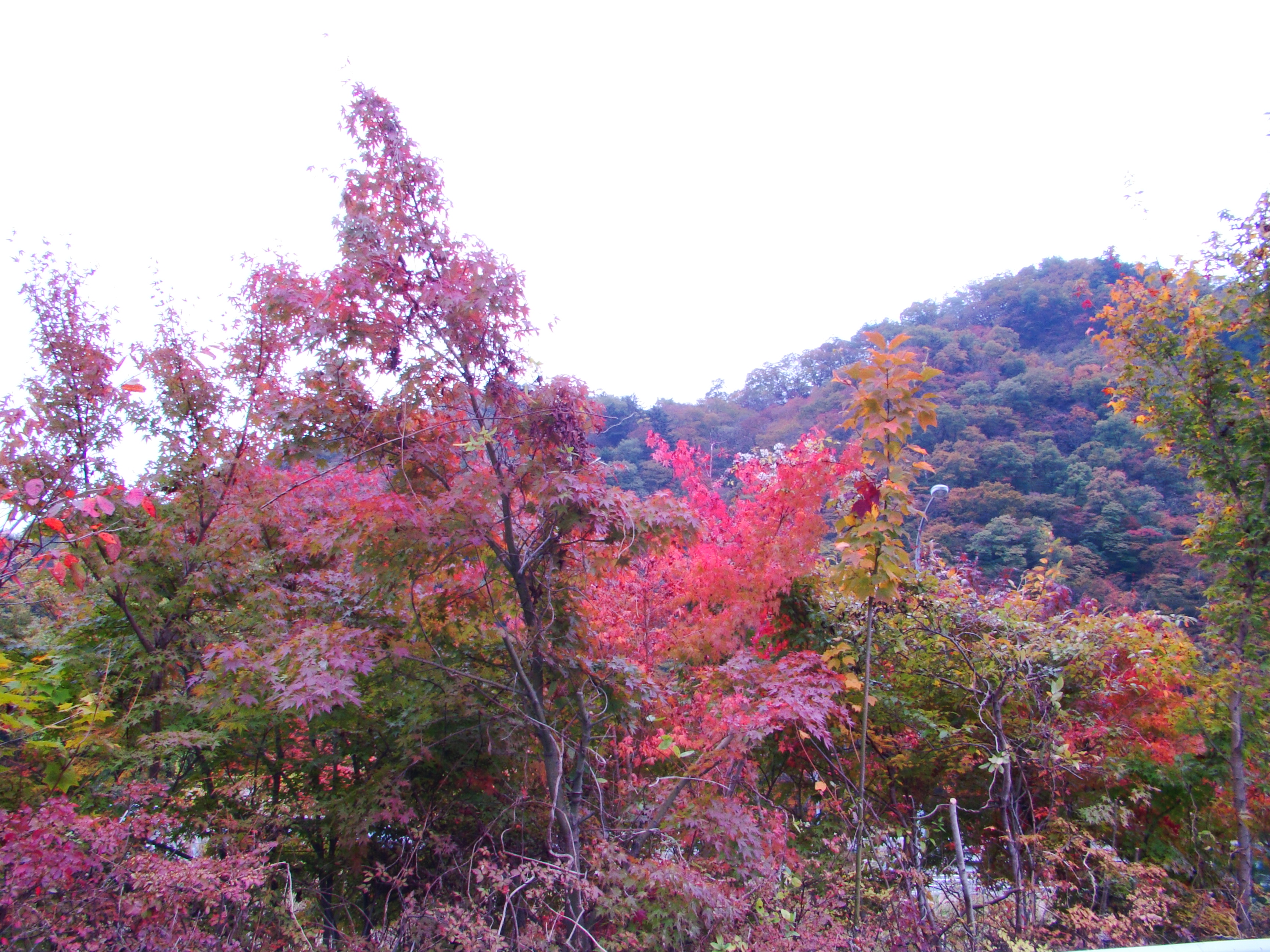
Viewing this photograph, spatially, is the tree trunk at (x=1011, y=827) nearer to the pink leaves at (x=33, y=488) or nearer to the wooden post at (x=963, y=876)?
the wooden post at (x=963, y=876)

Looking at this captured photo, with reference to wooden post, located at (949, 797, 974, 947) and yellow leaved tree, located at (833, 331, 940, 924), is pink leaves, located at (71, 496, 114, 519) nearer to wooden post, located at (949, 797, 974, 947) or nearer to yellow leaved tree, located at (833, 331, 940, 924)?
yellow leaved tree, located at (833, 331, 940, 924)

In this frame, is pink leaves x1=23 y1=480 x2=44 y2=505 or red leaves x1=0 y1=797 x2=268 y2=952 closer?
pink leaves x1=23 y1=480 x2=44 y2=505

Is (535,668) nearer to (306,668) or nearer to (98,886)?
(306,668)

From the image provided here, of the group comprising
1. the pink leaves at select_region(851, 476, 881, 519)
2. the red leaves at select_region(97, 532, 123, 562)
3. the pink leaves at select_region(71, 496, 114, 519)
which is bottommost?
the pink leaves at select_region(851, 476, 881, 519)

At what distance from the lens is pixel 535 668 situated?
3.72 metres

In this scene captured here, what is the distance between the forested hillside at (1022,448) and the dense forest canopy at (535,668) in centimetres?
817

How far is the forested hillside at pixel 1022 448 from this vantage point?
60.8ft

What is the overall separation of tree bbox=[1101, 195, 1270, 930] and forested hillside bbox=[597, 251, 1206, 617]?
8220 mm

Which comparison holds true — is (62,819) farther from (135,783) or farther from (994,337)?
(994,337)

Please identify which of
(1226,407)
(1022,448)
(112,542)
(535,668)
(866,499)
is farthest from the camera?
(1022,448)

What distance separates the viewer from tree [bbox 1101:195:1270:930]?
167 inches

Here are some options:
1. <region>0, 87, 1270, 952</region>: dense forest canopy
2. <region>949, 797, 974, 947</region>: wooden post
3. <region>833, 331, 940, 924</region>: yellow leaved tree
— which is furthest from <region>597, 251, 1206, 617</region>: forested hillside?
<region>949, 797, 974, 947</region>: wooden post

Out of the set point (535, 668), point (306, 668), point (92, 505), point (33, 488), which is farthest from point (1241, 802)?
point (33, 488)

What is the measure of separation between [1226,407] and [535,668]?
530cm
